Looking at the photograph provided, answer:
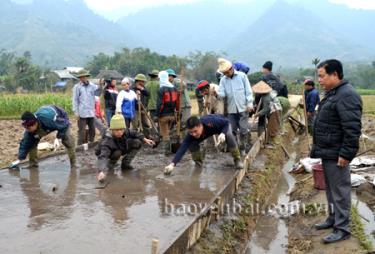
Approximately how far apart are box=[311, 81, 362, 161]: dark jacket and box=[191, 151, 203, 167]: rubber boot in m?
3.07

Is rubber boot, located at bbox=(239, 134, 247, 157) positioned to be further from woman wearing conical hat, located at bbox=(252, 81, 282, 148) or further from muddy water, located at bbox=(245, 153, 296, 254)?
woman wearing conical hat, located at bbox=(252, 81, 282, 148)

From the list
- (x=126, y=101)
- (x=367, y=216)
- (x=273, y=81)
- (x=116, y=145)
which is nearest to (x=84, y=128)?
(x=126, y=101)

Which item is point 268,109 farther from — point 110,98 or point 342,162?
point 342,162

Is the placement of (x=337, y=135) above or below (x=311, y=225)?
above

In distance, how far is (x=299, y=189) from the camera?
776 centimetres

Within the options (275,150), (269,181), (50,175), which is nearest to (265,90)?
(275,150)

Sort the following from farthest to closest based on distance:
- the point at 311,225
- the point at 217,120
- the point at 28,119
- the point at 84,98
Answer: the point at 84,98 → the point at 217,120 → the point at 28,119 → the point at 311,225

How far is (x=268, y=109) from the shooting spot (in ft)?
32.6

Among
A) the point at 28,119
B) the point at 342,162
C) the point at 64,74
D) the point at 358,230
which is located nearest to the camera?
the point at 342,162

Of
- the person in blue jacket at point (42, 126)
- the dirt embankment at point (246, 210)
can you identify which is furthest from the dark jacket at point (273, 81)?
the person in blue jacket at point (42, 126)

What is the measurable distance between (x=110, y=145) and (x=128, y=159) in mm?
676

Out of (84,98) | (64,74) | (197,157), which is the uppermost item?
(64,74)

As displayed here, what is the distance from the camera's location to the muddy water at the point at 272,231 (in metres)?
5.75

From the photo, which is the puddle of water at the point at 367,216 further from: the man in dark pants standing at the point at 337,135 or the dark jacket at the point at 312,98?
the dark jacket at the point at 312,98
